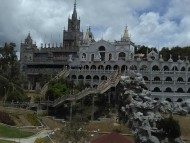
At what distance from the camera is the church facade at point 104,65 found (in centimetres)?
9969

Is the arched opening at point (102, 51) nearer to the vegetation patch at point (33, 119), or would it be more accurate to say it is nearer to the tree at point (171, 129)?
the vegetation patch at point (33, 119)

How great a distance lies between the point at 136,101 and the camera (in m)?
76.0

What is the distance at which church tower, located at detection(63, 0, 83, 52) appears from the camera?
437 ft

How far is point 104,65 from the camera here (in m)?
109

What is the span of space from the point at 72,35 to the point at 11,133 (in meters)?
78.9

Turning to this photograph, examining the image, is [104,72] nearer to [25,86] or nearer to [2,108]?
[25,86]

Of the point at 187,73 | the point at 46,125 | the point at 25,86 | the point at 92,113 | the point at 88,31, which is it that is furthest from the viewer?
the point at 88,31

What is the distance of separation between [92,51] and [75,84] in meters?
15.7

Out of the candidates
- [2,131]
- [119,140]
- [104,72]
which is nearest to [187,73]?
[104,72]

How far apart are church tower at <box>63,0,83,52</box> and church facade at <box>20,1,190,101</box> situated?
406 cm

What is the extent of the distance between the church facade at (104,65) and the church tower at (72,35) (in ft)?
13.3

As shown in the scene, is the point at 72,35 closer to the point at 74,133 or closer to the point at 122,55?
the point at 122,55

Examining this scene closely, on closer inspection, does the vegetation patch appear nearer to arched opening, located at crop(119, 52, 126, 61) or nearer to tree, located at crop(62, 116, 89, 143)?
tree, located at crop(62, 116, 89, 143)

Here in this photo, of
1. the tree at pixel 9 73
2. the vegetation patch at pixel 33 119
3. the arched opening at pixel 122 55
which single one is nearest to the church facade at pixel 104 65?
the arched opening at pixel 122 55
